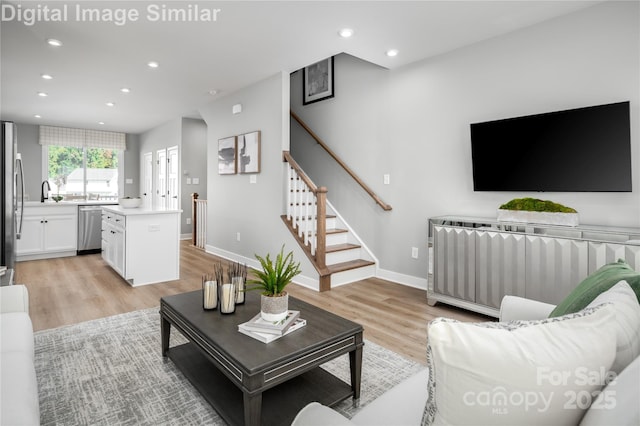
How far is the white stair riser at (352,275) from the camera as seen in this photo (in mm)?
4098

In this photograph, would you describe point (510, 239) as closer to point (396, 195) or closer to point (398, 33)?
point (396, 195)

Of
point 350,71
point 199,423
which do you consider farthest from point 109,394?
point 350,71

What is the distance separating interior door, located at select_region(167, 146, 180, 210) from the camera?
7.59 meters

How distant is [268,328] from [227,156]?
4336 millimetres

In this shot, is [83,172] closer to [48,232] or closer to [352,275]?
[48,232]

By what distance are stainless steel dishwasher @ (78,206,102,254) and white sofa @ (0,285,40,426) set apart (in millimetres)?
4414

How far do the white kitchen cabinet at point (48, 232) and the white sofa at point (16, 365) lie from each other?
14.0 feet

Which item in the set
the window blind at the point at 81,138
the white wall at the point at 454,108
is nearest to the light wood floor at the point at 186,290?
the white wall at the point at 454,108

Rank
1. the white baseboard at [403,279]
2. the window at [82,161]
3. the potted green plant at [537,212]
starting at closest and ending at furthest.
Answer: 1. the potted green plant at [537,212]
2. the white baseboard at [403,279]
3. the window at [82,161]

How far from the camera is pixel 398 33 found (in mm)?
3246

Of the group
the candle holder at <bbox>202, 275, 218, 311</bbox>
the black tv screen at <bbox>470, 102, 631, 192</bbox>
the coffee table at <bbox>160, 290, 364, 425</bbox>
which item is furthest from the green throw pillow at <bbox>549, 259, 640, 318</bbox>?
the black tv screen at <bbox>470, 102, 631, 192</bbox>

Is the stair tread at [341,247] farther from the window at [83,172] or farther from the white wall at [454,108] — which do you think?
the window at [83,172]

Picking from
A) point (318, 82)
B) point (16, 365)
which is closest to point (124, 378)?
point (16, 365)

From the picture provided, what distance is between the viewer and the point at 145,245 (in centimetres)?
412
